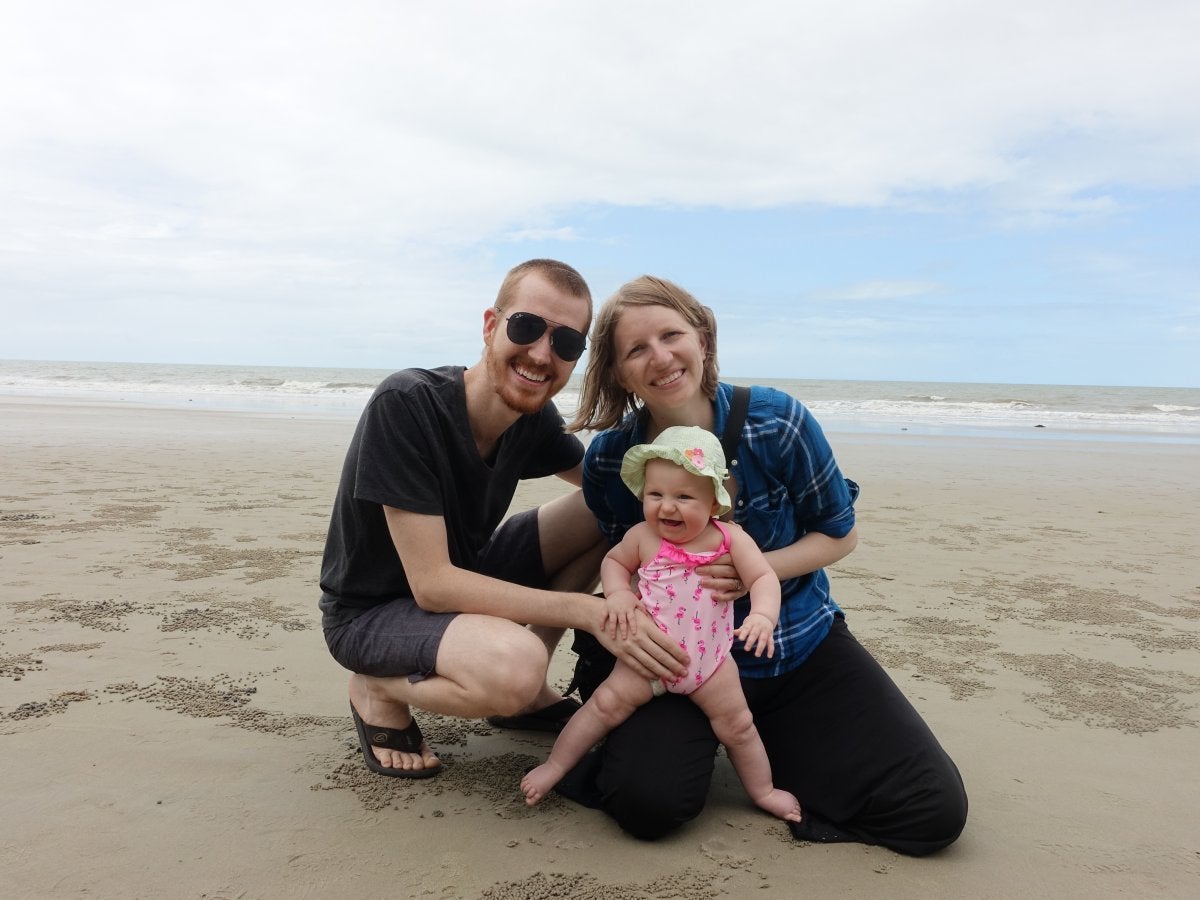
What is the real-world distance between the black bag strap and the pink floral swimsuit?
1.33ft

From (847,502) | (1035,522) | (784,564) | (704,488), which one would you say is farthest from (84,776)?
(1035,522)

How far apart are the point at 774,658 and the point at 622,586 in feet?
2.03

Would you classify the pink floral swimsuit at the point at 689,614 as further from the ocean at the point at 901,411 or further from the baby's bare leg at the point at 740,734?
the ocean at the point at 901,411

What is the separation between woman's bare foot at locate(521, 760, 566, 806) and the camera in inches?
105

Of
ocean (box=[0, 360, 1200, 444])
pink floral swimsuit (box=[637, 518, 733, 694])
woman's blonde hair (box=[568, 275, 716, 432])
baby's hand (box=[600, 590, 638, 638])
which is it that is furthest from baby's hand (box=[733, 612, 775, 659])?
ocean (box=[0, 360, 1200, 444])

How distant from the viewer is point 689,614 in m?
2.69

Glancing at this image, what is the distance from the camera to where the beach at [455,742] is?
232 cm

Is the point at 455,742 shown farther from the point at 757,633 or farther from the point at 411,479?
the point at 757,633

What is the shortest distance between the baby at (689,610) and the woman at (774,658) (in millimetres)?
69

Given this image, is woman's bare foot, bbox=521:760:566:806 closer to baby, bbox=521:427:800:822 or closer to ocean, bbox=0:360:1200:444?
baby, bbox=521:427:800:822

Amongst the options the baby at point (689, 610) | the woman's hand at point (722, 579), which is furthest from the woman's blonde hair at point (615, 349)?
the woman's hand at point (722, 579)

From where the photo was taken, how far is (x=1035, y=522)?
8.01m

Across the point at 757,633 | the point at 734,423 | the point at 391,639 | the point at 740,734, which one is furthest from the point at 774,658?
the point at 391,639

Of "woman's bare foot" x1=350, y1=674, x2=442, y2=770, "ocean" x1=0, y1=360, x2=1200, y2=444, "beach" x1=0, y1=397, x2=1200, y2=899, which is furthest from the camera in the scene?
"ocean" x1=0, y1=360, x2=1200, y2=444
